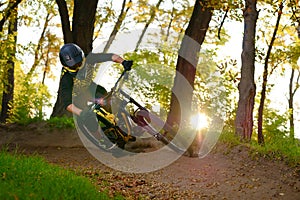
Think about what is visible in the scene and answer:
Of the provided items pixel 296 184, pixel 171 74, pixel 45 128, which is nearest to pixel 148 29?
pixel 171 74

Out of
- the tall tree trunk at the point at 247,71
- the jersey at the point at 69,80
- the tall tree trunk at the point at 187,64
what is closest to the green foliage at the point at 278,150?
the tall tree trunk at the point at 247,71

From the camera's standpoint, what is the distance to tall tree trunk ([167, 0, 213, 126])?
1317 cm

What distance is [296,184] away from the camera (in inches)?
300

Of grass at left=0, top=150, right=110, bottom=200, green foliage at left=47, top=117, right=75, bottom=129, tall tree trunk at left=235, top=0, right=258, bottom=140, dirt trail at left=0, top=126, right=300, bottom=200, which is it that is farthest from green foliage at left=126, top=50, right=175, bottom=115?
grass at left=0, top=150, right=110, bottom=200

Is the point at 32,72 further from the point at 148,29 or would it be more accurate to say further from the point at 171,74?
the point at 171,74

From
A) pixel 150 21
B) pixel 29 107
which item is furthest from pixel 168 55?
pixel 29 107

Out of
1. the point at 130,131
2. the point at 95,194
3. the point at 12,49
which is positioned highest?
the point at 12,49

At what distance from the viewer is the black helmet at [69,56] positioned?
27.7 ft

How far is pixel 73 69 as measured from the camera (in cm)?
860

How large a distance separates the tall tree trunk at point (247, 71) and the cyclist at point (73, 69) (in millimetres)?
3882

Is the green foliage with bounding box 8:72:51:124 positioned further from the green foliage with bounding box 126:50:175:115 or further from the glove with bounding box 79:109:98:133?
the glove with bounding box 79:109:98:133

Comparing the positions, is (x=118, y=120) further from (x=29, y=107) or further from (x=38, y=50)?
(x=38, y=50)

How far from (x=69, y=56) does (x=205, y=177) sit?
135 inches

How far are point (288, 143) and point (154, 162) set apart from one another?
9.29 ft
